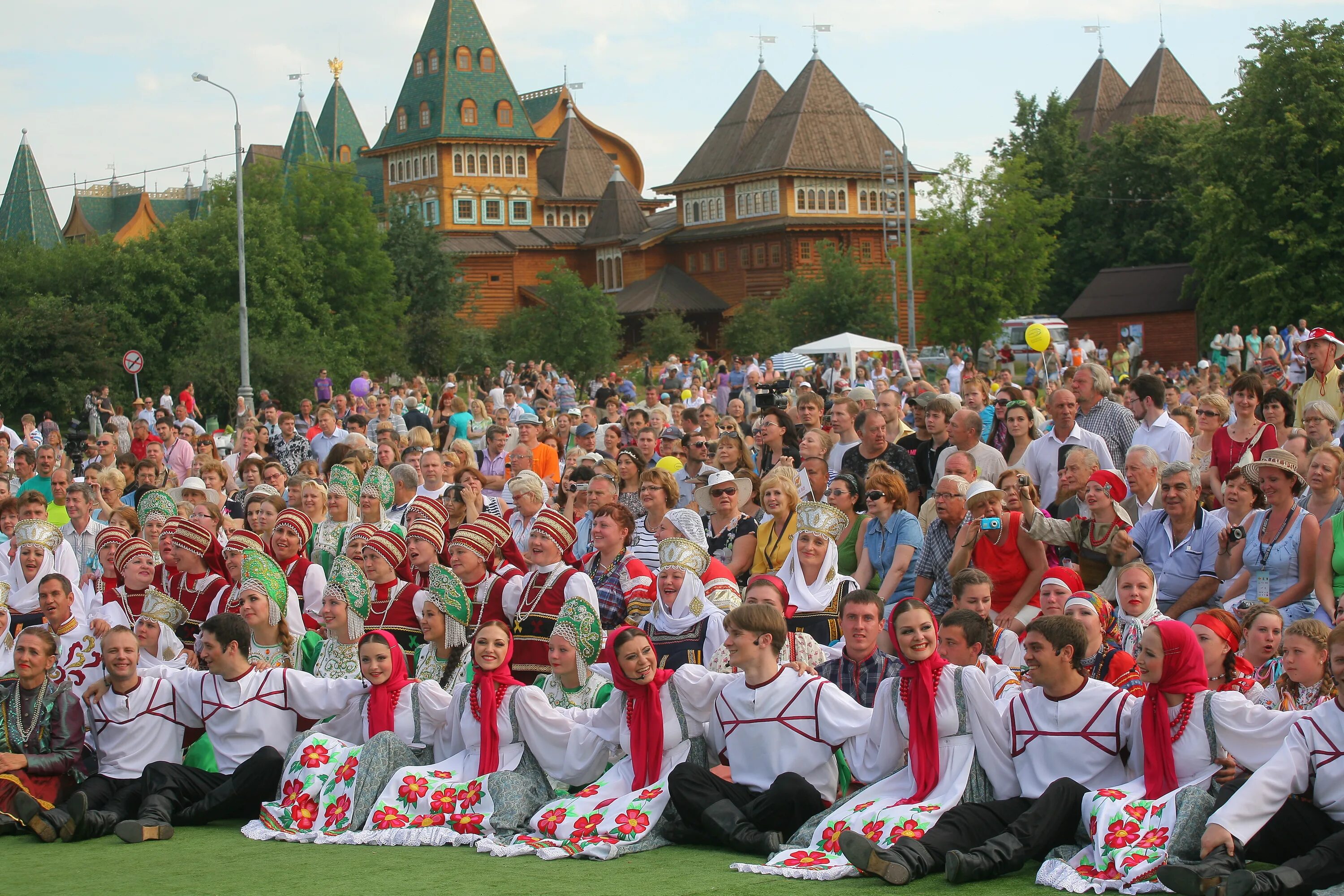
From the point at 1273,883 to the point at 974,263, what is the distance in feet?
150

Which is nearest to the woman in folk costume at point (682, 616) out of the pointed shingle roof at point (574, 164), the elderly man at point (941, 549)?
the elderly man at point (941, 549)

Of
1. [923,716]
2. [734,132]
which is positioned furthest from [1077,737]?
[734,132]

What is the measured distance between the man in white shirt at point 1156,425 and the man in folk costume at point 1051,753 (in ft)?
14.9

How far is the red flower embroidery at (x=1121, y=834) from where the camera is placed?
20.2ft

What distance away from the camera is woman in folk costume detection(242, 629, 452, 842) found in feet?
25.4

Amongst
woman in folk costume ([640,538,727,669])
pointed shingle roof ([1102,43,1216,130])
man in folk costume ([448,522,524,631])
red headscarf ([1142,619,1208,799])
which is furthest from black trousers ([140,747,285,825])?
pointed shingle roof ([1102,43,1216,130])

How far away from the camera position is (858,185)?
230 ft

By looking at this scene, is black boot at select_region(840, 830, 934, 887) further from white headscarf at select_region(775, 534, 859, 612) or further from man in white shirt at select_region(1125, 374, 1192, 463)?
man in white shirt at select_region(1125, 374, 1192, 463)

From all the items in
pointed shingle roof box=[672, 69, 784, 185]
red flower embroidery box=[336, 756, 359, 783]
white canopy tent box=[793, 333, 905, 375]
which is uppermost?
pointed shingle roof box=[672, 69, 784, 185]

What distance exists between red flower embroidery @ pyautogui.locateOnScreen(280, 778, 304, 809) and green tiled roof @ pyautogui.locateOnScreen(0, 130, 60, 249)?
277 feet

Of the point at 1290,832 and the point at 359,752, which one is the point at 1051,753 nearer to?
the point at 1290,832

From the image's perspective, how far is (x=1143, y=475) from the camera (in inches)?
372

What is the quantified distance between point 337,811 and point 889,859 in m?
3.03

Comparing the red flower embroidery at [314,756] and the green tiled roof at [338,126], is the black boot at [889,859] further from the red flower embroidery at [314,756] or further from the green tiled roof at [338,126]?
the green tiled roof at [338,126]
